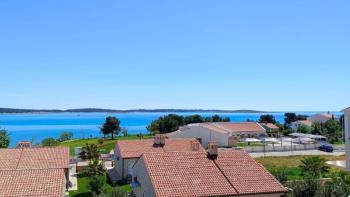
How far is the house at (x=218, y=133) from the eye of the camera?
82938 millimetres

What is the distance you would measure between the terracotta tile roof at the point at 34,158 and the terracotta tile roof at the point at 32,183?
13.5 m

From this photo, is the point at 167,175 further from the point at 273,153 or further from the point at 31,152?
the point at 273,153

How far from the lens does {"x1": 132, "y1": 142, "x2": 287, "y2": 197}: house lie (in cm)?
2511

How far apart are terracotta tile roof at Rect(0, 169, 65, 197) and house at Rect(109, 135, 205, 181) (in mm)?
22500

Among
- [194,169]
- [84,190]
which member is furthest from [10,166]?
[194,169]

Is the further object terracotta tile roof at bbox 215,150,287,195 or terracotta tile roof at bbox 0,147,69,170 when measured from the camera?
terracotta tile roof at bbox 0,147,69,170

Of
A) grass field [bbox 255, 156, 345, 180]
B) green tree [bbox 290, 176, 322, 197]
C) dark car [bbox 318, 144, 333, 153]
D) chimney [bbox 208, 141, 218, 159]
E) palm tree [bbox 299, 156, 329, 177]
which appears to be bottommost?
grass field [bbox 255, 156, 345, 180]

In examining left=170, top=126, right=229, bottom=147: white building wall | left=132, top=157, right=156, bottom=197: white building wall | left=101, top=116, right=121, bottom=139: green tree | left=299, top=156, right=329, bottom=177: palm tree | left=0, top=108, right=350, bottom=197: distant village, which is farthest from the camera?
left=101, top=116, right=121, bottom=139: green tree

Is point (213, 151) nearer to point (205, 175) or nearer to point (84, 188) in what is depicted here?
point (205, 175)

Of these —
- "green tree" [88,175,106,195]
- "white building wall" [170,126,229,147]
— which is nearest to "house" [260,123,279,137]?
"white building wall" [170,126,229,147]

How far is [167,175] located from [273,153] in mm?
50982

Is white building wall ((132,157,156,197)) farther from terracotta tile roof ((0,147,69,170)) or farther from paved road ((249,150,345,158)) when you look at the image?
paved road ((249,150,345,158))

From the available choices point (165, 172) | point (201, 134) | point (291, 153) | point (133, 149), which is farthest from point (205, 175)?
point (201, 134)

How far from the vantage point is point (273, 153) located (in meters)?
73.6
